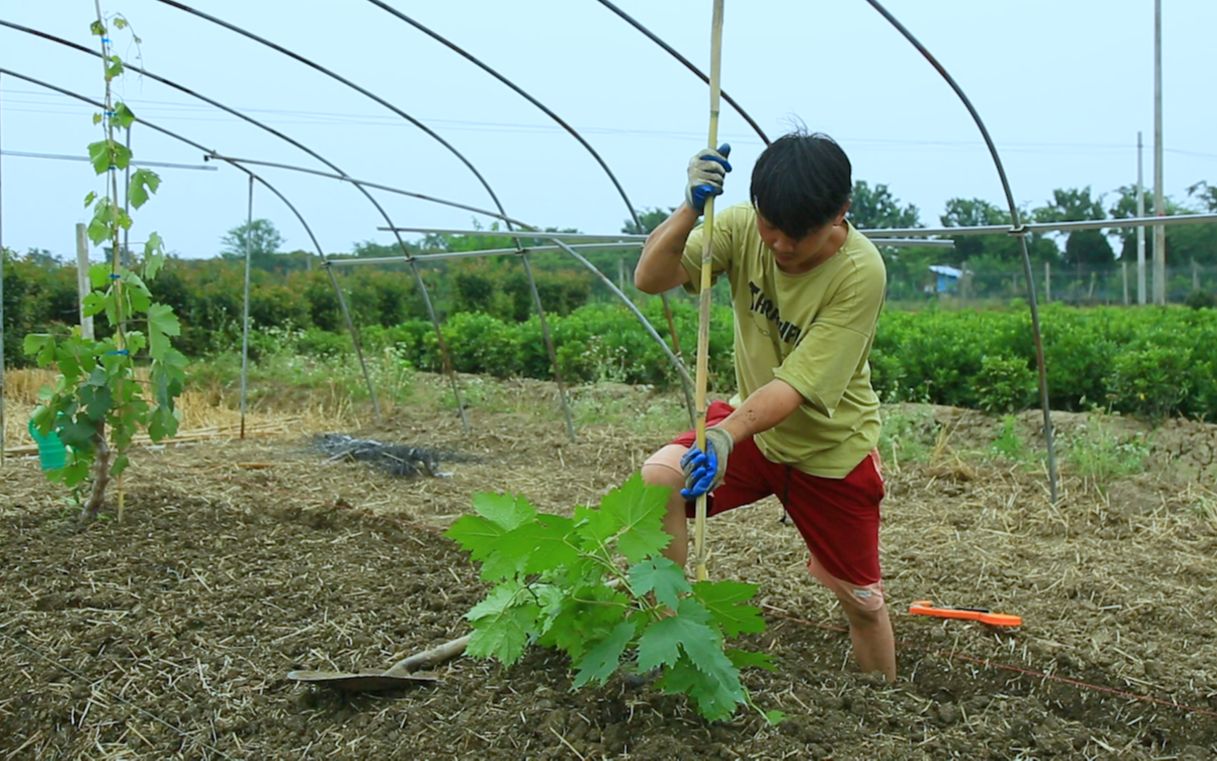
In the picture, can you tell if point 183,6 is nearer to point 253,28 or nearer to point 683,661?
point 253,28

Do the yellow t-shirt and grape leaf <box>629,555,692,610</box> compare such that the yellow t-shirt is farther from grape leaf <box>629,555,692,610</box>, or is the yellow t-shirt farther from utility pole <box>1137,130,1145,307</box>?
utility pole <box>1137,130,1145,307</box>

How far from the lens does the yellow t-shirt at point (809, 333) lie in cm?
243

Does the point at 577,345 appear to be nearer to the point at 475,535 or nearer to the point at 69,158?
the point at 69,158

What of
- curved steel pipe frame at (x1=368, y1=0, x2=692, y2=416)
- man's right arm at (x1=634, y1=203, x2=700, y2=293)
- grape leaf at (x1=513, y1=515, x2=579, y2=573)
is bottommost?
grape leaf at (x1=513, y1=515, x2=579, y2=573)

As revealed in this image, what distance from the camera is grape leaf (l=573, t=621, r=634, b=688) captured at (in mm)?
2152

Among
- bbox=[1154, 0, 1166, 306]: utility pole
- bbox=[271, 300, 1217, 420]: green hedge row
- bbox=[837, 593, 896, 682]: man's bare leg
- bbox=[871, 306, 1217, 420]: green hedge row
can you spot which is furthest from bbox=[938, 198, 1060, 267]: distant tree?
bbox=[837, 593, 896, 682]: man's bare leg

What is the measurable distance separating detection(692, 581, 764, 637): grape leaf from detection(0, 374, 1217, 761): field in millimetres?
232

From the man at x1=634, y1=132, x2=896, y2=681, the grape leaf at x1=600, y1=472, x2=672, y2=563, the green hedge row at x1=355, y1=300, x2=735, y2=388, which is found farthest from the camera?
the green hedge row at x1=355, y1=300, x2=735, y2=388

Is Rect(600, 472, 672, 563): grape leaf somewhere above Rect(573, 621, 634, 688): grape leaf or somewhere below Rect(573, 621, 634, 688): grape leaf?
above

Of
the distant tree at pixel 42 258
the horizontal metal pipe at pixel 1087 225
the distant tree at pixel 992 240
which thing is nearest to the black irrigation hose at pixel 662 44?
the horizontal metal pipe at pixel 1087 225

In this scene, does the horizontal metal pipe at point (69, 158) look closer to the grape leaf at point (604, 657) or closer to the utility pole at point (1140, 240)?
the grape leaf at point (604, 657)

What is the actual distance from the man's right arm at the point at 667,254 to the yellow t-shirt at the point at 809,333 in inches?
2.1

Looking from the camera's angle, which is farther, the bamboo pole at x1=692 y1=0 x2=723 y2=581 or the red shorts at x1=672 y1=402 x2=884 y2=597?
the red shorts at x1=672 y1=402 x2=884 y2=597

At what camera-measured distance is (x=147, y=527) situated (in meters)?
4.20
